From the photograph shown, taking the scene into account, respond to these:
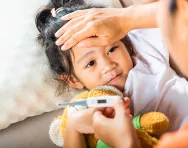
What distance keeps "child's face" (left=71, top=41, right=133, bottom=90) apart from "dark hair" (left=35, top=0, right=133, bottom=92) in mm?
49

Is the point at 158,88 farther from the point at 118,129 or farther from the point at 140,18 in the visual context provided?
the point at 118,129

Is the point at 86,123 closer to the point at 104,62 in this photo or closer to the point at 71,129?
the point at 71,129

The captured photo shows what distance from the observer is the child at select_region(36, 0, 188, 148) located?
1.13 metres

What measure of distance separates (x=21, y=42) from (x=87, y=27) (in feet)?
0.93

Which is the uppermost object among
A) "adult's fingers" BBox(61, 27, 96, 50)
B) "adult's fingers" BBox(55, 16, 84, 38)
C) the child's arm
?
"adult's fingers" BBox(55, 16, 84, 38)

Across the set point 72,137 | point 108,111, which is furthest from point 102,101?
point 72,137

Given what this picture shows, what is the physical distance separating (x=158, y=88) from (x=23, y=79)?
0.43m

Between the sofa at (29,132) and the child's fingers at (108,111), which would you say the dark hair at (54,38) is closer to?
the sofa at (29,132)

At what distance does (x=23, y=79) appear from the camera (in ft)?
4.07

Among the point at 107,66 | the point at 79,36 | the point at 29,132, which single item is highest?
the point at 79,36

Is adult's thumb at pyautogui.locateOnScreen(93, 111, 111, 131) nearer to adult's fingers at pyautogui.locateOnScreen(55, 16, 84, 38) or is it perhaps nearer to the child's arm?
the child's arm

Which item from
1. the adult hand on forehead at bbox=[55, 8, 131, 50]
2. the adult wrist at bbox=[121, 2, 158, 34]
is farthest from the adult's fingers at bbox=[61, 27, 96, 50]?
the adult wrist at bbox=[121, 2, 158, 34]

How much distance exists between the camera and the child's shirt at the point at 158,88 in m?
1.12

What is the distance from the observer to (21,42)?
1299mm
